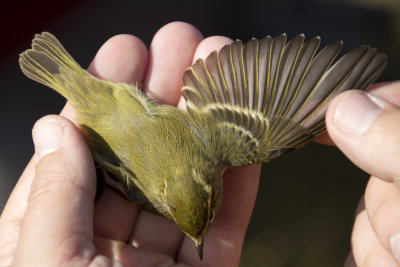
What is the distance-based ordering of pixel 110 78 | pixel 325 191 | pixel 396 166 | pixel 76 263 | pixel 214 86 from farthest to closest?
1. pixel 325 191
2. pixel 110 78
3. pixel 214 86
4. pixel 76 263
5. pixel 396 166

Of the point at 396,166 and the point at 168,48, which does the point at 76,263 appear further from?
the point at 168,48

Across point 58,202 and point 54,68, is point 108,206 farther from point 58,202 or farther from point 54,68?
point 54,68

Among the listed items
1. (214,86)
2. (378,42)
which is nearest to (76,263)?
(214,86)

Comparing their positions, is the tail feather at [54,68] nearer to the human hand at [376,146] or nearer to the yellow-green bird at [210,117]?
the yellow-green bird at [210,117]

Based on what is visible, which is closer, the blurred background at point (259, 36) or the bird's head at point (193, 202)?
the bird's head at point (193, 202)

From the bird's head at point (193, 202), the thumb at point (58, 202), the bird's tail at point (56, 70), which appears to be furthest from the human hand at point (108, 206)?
the bird's head at point (193, 202)

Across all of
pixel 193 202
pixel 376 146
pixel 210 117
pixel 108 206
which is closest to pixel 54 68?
pixel 108 206

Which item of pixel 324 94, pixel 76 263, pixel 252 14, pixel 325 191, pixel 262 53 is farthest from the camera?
pixel 252 14
